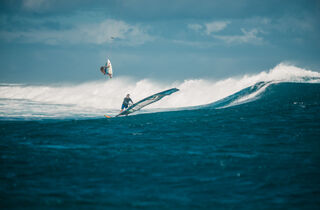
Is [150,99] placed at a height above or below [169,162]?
above

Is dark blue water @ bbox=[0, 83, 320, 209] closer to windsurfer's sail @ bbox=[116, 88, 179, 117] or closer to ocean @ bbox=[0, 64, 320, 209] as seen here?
ocean @ bbox=[0, 64, 320, 209]

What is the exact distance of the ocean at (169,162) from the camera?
5.90 m

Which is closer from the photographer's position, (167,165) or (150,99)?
(167,165)

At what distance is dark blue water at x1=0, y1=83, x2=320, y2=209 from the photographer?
5.89m

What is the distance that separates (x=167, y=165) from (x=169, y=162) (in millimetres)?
257

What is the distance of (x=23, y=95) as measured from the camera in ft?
152

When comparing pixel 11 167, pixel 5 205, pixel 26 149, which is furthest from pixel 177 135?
pixel 5 205

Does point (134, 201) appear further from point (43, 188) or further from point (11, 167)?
point (11, 167)

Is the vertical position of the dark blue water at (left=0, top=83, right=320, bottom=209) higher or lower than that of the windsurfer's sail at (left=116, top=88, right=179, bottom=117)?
lower

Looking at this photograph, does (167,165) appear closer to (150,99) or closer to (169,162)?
(169,162)

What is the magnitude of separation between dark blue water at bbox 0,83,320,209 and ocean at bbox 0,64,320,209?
0.02 m

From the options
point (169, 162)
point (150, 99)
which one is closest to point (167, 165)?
point (169, 162)

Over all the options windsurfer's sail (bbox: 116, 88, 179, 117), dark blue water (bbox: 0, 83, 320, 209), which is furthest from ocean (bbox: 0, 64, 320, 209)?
windsurfer's sail (bbox: 116, 88, 179, 117)

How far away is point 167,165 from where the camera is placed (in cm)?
782
